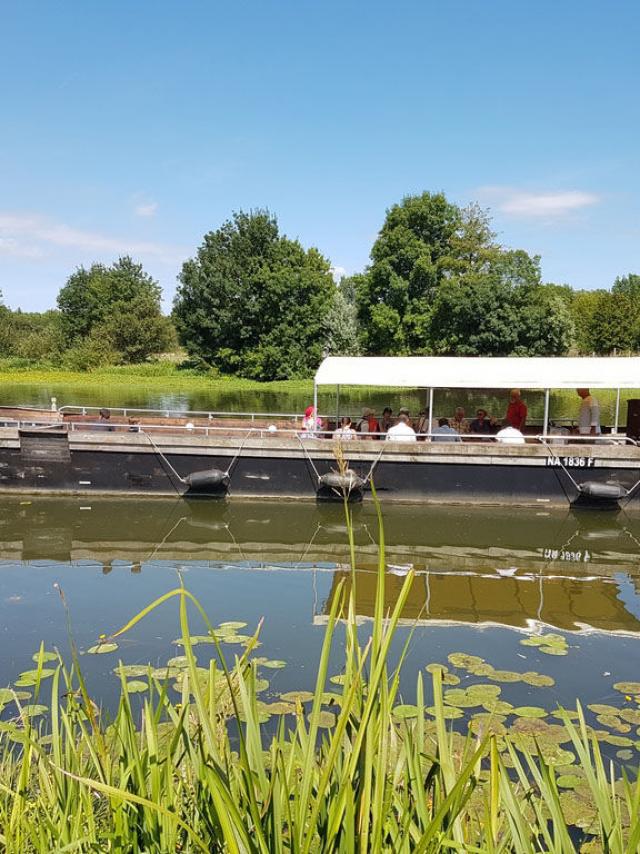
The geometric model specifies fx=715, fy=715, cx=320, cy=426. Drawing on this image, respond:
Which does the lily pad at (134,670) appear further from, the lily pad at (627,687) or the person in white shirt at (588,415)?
the person in white shirt at (588,415)

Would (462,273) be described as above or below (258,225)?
below

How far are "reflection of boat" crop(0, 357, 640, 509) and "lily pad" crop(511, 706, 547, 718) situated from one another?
24.1 feet

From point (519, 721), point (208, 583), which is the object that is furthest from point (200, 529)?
point (519, 721)

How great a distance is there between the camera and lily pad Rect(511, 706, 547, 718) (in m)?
5.91

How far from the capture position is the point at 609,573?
34.7 feet

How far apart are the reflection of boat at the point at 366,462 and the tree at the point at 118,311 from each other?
4842cm

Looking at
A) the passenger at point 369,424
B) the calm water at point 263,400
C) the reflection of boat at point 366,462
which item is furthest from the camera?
the calm water at point 263,400

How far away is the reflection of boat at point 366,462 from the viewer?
13344 mm

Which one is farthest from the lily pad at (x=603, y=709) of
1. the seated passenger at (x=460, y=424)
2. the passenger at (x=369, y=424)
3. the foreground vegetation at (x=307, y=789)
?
the seated passenger at (x=460, y=424)

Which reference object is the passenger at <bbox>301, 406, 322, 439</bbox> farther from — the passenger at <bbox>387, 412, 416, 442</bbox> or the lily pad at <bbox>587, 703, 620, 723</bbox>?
the lily pad at <bbox>587, 703, 620, 723</bbox>

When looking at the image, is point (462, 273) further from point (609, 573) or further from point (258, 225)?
point (609, 573)

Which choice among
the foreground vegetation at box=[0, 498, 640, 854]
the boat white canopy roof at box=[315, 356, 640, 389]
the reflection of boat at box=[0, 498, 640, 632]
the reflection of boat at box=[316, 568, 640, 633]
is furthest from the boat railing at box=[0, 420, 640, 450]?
the foreground vegetation at box=[0, 498, 640, 854]

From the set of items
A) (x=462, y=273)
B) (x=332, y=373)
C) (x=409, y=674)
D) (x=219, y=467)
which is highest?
(x=462, y=273)

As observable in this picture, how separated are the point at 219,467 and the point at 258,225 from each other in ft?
143
